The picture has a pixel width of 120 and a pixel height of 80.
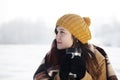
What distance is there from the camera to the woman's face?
7.42 feet

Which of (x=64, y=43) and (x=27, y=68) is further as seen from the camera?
(x=27, y=68)

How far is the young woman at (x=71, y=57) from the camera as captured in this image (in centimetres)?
223

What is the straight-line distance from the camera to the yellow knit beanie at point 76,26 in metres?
2.29

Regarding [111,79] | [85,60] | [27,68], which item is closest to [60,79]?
[85,60]

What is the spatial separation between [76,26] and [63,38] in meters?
0.12

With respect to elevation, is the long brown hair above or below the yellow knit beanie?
below

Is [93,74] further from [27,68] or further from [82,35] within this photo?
[27,68]

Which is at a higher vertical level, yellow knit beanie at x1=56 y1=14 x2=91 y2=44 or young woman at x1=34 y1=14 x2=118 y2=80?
yellow knit beanie at x1=56 y1=14 x2=91 y2=44

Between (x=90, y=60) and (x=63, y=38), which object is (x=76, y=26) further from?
(x=90, y=60)

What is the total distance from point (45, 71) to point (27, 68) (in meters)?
5.18

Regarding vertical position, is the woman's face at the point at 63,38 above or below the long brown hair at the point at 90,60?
above

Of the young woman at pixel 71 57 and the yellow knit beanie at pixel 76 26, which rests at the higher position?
the yellow knit beanie at pixel 76 26

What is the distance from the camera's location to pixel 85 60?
2.31 meters

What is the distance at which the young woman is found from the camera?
223 cm
